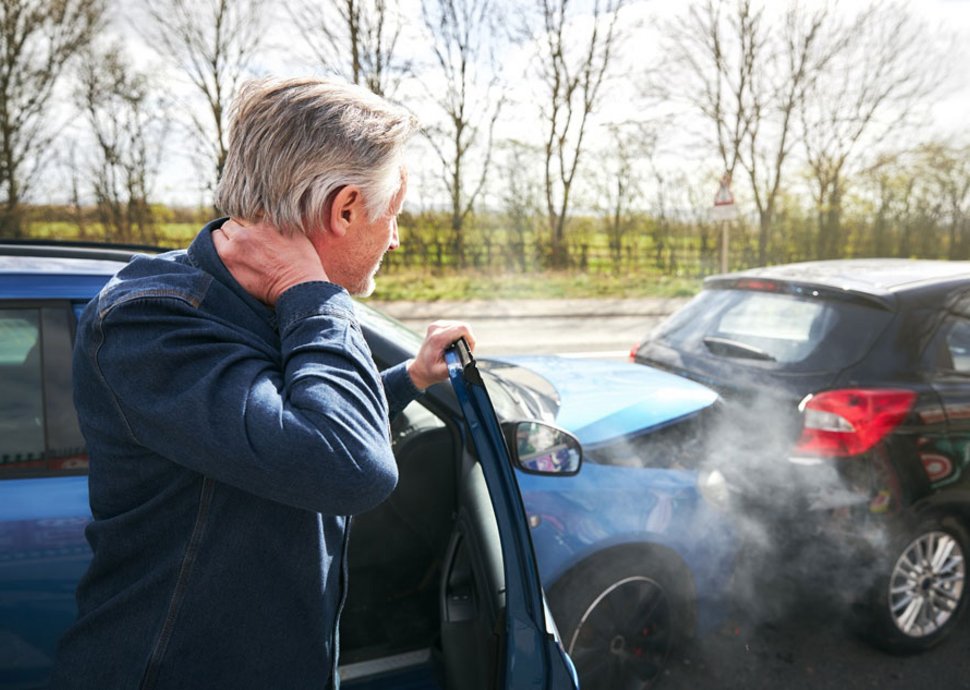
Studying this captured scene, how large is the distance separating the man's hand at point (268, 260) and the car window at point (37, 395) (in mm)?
1009

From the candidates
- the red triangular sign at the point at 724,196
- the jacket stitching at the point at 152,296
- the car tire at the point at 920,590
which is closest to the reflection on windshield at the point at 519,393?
the jacket stitching at the point at 152,296

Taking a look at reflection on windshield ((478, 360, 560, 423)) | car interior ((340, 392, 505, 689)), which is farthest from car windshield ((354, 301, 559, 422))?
car interior ((340, 392, 505, 689))

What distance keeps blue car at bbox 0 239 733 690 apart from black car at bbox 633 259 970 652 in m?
0.36

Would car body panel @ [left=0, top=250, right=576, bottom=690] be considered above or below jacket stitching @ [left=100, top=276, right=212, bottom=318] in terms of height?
below

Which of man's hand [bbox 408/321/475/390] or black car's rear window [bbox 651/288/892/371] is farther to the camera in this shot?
black car's rear window [bbox 651/288/892/371]

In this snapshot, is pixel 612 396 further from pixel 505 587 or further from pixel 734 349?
pixel 505 587

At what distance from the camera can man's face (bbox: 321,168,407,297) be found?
1.09 m

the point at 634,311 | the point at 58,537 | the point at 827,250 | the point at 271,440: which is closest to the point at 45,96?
the point at 634,311

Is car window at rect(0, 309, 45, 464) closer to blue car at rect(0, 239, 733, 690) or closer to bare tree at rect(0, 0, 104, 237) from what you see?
blue car at rect(0, 239, 733, 690)

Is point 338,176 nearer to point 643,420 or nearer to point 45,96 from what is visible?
point 643,420

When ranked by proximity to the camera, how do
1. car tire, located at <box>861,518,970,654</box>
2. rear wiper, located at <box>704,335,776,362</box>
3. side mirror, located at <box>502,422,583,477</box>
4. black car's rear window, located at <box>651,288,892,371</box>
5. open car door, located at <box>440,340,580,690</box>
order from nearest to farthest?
open car door, located at <box>440,340,580,690</box>
side mirror, located at <box>502,422,583,477</box>
car tire, located at <box>861,518,970,654</box>
black car's rear window, located at <box>651,288,892,371</box>
rear wiper, located at <box>704,335,776,362</box>

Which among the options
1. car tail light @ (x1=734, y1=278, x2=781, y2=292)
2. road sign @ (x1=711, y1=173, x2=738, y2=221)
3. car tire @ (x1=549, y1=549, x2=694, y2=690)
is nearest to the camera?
car tire @ (x1=549, y1=549, x2=694, y2=690)

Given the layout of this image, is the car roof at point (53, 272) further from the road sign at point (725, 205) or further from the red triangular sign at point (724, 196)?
the red triangular sign at point (724, 196)

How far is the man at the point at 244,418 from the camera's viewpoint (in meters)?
0.89
